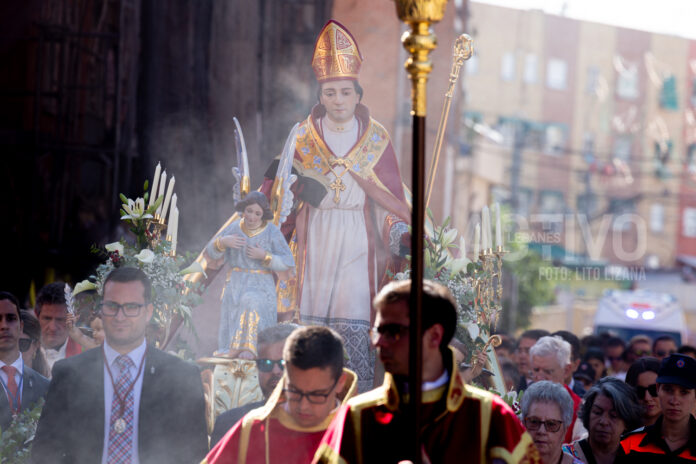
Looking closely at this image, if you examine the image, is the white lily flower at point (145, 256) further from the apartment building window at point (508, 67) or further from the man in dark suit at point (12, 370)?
the apartment building window at point (508, 67)

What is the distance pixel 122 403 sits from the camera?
5.02 metres

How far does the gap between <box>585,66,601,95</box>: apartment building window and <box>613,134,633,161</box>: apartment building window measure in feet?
6.59

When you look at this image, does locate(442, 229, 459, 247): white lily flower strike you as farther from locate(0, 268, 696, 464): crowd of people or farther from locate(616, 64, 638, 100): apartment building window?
locate(616, 64, 638, 100): apartment building window

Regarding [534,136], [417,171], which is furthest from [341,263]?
[534,136]

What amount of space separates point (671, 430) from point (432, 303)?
8.00 ft

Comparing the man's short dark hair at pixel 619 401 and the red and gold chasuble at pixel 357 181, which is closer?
the man's short dark hair at pixel 619 401

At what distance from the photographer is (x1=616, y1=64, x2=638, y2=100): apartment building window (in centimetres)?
3541

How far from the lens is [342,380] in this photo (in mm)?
4051

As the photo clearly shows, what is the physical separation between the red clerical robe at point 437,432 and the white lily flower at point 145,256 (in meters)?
2.56

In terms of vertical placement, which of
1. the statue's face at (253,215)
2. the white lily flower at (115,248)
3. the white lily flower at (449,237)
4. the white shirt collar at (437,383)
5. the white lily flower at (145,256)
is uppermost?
the statue's face at (253,215)

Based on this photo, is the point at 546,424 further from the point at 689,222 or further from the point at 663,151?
the point at 689,222

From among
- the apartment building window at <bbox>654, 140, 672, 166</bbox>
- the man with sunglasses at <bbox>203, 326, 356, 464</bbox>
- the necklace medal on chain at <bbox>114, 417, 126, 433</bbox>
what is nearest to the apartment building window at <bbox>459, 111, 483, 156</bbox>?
the apartment building window at <bbox>654, 140, 672, 166</bbox>

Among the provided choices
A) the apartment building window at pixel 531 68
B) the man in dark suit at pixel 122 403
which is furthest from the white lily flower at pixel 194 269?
the apartment building window at pixel 531 68

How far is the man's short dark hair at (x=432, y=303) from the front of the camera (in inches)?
134
